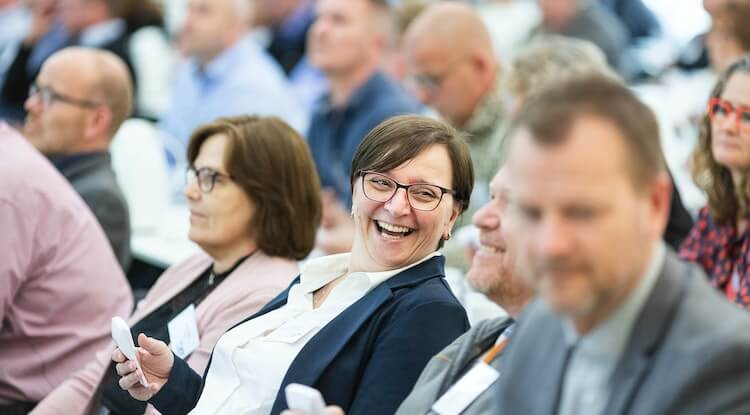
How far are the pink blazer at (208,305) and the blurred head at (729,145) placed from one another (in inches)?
46.0

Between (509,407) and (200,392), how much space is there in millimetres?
1115

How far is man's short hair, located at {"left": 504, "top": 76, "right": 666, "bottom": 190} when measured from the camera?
4.51 feet

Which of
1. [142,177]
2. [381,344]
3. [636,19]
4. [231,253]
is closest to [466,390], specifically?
[381,344]

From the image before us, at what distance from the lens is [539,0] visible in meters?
6.92

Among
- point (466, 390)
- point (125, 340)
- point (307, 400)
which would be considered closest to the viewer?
point (307, 400)

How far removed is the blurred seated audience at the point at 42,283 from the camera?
303cm

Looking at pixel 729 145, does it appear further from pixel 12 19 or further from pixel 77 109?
pixel 12 19

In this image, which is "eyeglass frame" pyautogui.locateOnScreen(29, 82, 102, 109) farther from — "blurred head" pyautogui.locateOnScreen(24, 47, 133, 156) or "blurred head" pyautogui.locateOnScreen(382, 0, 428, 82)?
"blurred head" pyautogui.locateOnScreen(382, 0, 428, 82)

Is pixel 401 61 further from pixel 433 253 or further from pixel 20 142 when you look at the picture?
pixel 433 253

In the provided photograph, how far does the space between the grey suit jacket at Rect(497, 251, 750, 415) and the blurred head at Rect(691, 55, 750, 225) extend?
4.55ft

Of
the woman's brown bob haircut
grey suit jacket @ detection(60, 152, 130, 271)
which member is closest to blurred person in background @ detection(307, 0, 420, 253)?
grey suit jacket @ detection(60, 152, 130, 271)

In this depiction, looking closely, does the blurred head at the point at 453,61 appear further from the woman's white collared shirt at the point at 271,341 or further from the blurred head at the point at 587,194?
the blurred head at the point at 587,194

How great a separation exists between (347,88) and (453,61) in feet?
2.23

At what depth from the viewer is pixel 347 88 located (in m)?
5.20
